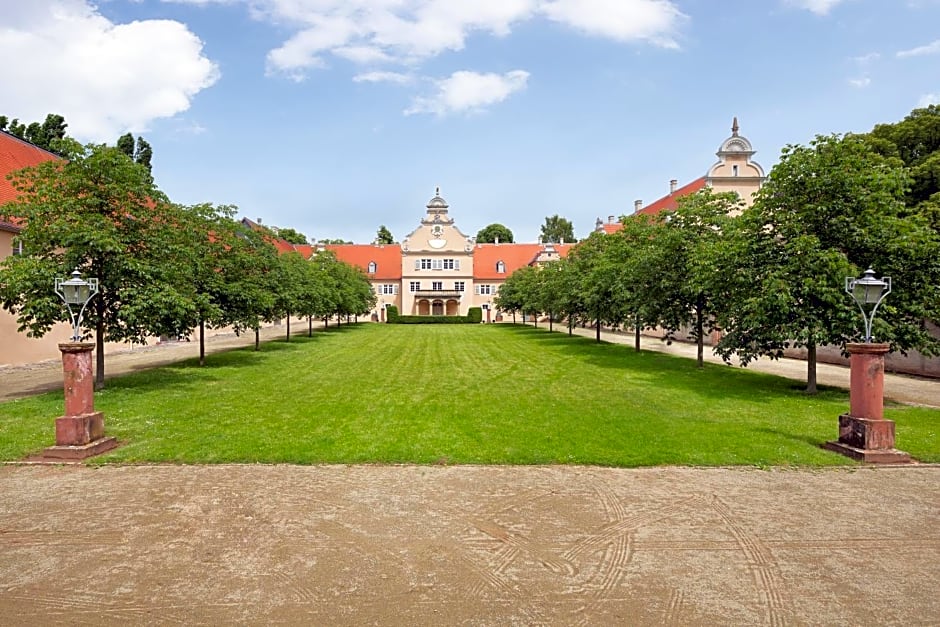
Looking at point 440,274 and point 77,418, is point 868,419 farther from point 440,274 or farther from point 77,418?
point 440,274

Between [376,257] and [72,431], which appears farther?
[376,257]

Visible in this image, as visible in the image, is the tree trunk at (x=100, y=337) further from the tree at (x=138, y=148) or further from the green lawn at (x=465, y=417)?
the tree at (x=138, y=148)

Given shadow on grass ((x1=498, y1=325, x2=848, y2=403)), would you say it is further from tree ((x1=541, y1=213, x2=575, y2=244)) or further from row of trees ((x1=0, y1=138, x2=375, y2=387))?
tree ((x1=541, y1=213, x2=575, y2=244))

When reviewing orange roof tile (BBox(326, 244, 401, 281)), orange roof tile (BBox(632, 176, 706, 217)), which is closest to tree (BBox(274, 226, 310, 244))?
orange roof tile (BBox(326, 244, 401, 281))

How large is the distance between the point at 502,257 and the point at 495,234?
23450 mm

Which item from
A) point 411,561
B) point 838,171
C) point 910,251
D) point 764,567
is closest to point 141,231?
point 411,561

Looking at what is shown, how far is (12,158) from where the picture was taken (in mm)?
22047

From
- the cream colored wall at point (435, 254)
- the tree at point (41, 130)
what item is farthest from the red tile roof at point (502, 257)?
the tree at point (41, 130)

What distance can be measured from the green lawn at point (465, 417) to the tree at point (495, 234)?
3137 inches

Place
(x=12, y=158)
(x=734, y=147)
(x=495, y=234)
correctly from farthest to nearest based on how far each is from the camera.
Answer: (x=495, y=234), (x=734, y=147), (x=12, y=158)

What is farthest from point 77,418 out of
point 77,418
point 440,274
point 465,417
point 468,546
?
point 440,274

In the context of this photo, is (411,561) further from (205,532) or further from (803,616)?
(803,616)

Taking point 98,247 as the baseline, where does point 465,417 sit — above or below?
below

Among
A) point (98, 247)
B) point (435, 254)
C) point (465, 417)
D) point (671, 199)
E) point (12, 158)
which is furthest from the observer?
point (435, 254)
